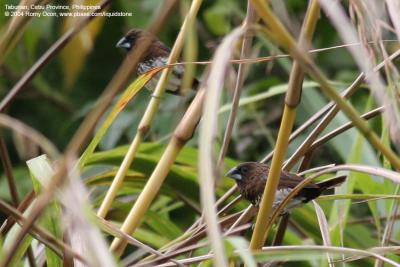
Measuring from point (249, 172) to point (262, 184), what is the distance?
0.06 m

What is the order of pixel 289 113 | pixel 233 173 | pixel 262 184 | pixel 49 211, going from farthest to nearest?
pixel 233 173 → pixel 262 184 → pixel 49 211 → pixel 289 113

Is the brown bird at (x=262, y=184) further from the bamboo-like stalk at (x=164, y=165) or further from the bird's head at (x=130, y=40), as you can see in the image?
the bird's head at (x=130, y=40)

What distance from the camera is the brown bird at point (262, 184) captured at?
1.66 meters

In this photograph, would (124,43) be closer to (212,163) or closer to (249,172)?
(249,172)

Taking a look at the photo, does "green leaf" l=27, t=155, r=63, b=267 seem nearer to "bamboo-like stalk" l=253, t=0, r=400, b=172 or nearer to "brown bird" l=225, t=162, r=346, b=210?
"brown bird" l=225, t=162, r=346, b=210

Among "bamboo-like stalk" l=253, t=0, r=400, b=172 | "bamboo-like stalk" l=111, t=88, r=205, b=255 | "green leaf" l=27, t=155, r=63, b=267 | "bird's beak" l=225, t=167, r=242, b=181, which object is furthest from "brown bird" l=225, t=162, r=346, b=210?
"bamboo-like stalk" l=253, t=0, r=400, b=172

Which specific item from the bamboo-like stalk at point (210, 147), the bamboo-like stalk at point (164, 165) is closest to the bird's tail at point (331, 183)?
the bamboo-like stalk at point (164, 165)

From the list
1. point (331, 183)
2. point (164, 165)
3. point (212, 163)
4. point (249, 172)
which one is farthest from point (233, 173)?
point (212, 163)

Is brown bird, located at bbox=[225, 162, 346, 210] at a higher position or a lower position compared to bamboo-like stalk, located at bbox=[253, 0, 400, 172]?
lower


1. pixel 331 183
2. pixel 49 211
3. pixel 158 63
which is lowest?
pixel 331 183

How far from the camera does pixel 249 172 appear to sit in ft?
6.65

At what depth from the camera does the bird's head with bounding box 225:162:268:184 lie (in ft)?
6.36

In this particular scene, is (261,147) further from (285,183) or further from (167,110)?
(285,183)

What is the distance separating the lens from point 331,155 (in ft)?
12.9
